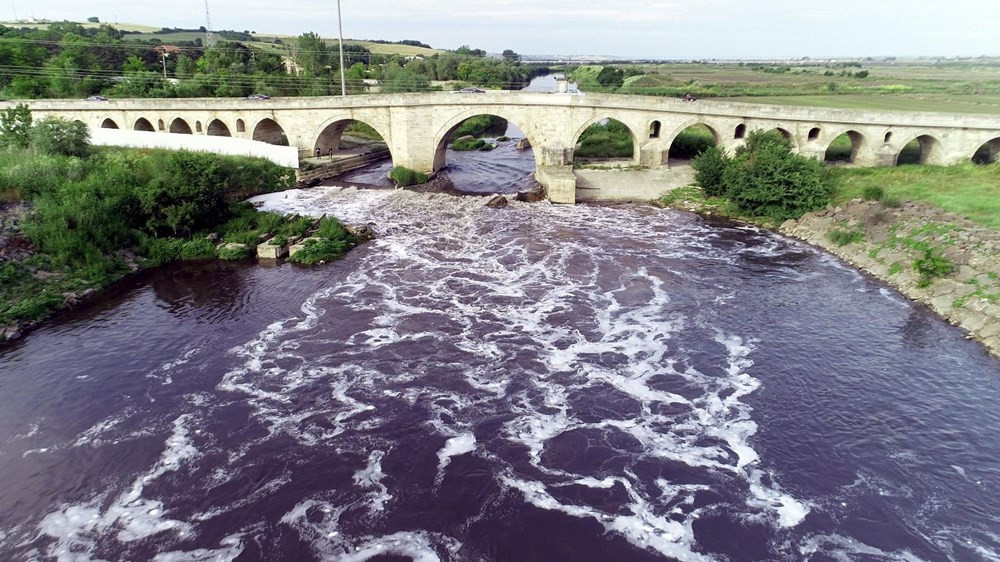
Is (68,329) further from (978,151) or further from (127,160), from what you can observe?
(978,151)

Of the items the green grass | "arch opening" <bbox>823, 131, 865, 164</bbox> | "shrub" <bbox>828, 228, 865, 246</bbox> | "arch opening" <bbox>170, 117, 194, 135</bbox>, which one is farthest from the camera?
"arch opening" <bbox>170, 117, 194, 135</bbox>

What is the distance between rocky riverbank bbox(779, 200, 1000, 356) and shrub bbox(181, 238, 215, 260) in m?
29.1

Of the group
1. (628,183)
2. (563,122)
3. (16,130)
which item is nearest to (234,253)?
(16,130)

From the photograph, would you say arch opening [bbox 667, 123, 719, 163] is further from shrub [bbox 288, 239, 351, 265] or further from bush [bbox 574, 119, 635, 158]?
shrub [bbox 288, 239, 351, 265]

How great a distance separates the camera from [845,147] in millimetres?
42469

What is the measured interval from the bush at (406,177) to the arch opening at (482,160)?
204 centimetres

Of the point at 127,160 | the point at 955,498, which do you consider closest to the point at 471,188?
the point at 127,160

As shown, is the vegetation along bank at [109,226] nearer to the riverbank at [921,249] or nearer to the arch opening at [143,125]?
the arch opening at [143,125]

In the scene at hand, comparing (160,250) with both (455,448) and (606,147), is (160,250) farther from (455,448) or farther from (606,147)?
(606,147)

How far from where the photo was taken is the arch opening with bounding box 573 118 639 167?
43.4m

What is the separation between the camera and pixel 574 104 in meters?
40.3

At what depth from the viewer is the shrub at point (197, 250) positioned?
27500mm

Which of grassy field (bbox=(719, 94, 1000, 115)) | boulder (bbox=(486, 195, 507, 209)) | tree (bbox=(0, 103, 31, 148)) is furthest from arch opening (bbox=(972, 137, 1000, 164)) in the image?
tree (bbox=(0, 103, 31, 148))

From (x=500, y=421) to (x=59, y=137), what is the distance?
36.0 metres
